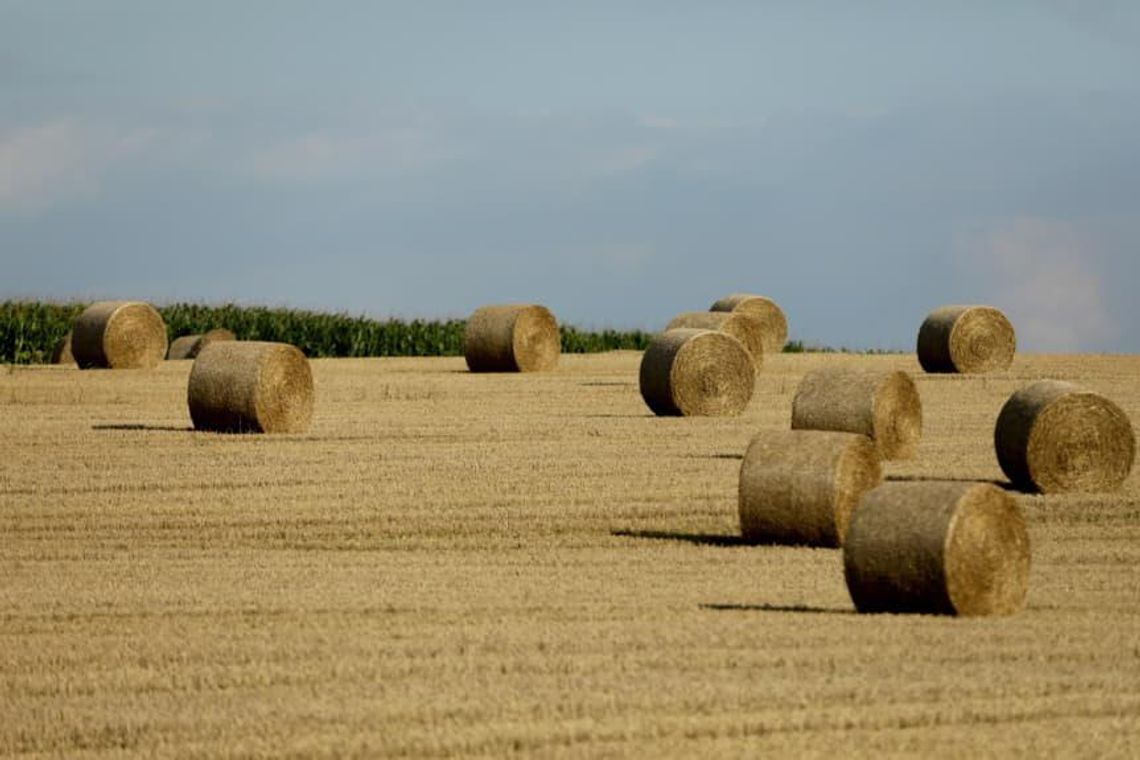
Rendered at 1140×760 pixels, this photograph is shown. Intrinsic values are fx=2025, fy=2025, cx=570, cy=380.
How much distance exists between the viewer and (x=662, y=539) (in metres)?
16.3

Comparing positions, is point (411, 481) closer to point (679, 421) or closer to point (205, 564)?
point (205, 564)

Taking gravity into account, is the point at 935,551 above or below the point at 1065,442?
below

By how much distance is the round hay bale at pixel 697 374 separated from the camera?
26.4 m

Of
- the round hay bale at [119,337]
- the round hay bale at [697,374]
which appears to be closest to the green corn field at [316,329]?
the round hay bale at [119,337]

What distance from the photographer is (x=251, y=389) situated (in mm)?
23781

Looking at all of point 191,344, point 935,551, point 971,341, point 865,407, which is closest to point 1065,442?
Result: point 865,407

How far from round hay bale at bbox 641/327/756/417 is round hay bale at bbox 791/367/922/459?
5.03 m

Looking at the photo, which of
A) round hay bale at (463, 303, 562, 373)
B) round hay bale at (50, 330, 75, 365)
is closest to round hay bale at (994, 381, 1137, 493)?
round hay bale at (463, 303, 562, 373)

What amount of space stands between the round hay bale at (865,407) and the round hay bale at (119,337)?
17.8 meters

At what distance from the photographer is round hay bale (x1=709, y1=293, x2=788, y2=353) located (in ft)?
142

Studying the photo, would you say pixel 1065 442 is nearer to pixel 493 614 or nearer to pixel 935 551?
pixel 935 551

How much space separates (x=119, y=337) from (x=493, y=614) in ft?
80.5

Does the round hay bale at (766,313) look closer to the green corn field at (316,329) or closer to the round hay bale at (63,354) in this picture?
the green corn field at (316,329)

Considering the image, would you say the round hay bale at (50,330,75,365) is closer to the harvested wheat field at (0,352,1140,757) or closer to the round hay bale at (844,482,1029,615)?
the harvested wheat field at (0,352,1140,757)
